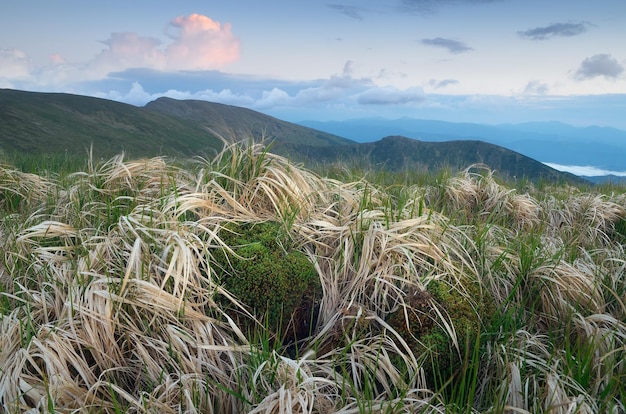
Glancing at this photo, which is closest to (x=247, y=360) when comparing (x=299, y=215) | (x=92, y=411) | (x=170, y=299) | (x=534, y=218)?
(x=170, y=299)

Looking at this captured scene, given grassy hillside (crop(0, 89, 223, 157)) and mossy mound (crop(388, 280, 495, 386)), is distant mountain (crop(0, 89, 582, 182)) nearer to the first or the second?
grassy hillside (crop(0, 89, 223, 157))

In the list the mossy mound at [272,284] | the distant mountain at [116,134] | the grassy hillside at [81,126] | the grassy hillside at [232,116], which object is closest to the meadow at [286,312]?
the mossy mound at [272,284]

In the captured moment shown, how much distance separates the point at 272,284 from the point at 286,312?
22 centimetres

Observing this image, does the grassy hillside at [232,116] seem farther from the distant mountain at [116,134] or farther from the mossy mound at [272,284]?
the mossy mound at [272,284]

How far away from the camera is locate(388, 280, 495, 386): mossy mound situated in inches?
119

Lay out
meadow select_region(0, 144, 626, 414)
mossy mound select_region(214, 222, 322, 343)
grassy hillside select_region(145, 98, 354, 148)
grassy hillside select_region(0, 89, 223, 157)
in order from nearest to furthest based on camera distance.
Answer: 1. meadow select_region(0, 144, 626, 414)
2. mossy mound select_region(214, 222, 322, 343)
3. grassy hillside select_region(0, 89, 223, 157)
4. grassy hillside select_region(145, 98, 354, 148)

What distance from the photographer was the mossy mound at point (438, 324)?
303 cm

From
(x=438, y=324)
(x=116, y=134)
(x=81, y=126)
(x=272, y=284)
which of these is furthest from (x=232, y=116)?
(x=438, y=324)

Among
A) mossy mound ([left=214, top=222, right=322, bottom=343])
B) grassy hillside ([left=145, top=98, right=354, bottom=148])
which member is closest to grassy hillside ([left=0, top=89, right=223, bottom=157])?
grassy hillside ([left=145, top=98, right=354, bottom=148])

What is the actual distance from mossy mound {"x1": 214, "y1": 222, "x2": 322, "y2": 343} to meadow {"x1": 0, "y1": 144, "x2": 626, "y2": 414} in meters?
0.01

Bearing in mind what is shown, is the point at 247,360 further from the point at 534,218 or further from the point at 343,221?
the point at 534,218

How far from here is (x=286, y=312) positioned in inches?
128

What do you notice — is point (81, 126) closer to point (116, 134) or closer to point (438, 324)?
point (116, 134)

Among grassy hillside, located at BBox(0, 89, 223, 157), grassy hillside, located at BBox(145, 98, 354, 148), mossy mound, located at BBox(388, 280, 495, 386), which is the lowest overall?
mossy mound, located at BBox(388, 280, 495, 386)
